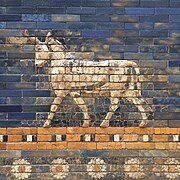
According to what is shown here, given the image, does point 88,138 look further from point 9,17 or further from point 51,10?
point 9,17

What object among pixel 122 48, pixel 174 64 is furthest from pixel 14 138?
pixel 174 64

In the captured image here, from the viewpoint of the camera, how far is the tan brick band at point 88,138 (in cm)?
470

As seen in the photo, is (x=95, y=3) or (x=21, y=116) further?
(x=95, y=3)

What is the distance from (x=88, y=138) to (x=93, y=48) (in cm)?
97

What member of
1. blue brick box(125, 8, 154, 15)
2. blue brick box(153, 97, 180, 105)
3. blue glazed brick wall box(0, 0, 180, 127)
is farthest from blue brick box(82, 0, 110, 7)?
blue brick box(153, 97, 180, 105)

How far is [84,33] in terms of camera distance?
4797 millimetres

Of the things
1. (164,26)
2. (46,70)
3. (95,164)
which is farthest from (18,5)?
(95,164)

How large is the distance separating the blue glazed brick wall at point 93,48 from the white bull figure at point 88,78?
63mm

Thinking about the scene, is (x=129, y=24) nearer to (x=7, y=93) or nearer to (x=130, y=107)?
(x=130, y=107)

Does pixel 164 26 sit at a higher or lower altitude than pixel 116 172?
higher

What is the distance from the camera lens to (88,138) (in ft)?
15.5

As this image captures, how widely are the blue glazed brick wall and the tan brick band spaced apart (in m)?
0.08

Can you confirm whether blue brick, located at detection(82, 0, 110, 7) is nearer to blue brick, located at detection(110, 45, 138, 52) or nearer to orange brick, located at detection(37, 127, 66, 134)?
blue brick, located at detection(110, 45, 138, 52)

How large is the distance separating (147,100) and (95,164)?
88 cm
